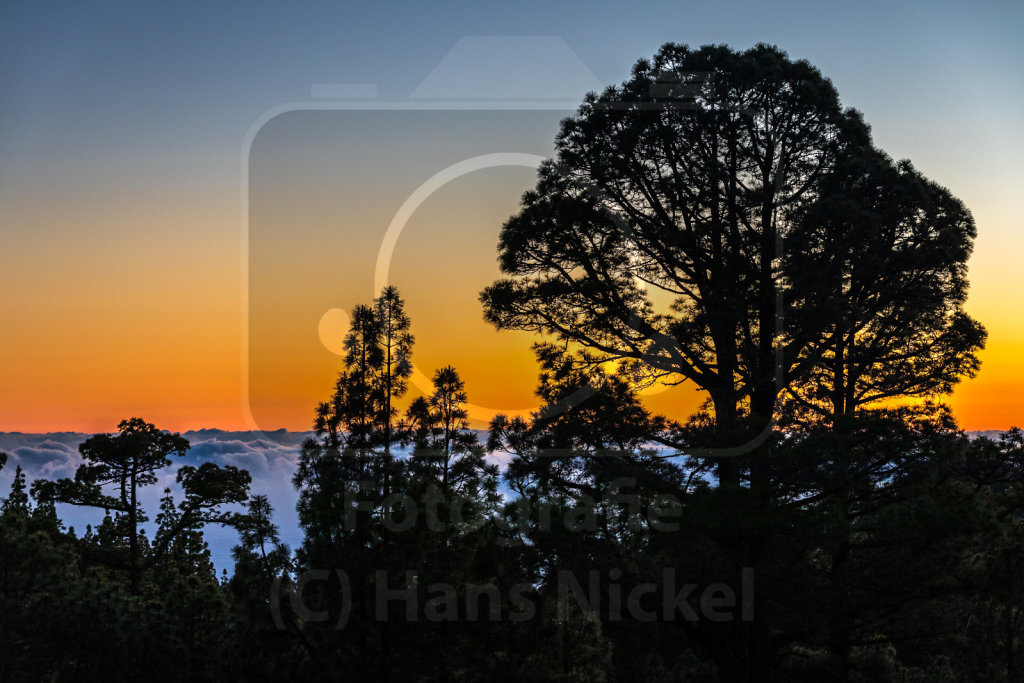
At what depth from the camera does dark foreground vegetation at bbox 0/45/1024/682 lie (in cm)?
1611

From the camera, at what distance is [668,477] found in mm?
19797

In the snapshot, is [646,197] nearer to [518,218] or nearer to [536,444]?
[518,218]

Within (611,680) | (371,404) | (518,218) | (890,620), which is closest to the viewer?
(890,620)

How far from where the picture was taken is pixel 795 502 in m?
19.5

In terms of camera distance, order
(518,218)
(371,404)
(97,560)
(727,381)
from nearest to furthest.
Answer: (727,381) → (518,218) → (371,404) → (97,560)

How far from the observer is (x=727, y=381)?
22.8 metres

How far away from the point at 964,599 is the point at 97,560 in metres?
28.6

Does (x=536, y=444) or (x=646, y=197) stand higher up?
(x=646, y=197)

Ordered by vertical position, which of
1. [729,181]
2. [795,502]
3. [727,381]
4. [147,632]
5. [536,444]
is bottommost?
[147,632]

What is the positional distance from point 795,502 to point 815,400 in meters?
6.77

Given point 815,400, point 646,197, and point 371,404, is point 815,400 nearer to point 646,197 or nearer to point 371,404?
point 646,197

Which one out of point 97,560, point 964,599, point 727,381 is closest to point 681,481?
point 727,381

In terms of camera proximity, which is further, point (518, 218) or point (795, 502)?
point (518, 218)

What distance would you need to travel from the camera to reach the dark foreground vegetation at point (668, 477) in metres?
16.1
